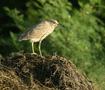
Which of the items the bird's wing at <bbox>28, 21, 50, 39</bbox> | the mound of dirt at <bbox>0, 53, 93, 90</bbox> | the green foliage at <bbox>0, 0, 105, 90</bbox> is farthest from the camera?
the green foliage at <bbox>0, 0, 105, 90</bbox>

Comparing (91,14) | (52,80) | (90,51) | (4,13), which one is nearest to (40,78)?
(52,80)

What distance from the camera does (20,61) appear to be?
34.8 ft

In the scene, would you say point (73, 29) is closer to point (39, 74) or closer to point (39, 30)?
point (39, 30)

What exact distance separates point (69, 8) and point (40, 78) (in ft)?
27.6

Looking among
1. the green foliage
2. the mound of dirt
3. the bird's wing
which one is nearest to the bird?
the bird's wing

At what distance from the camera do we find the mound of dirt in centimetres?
1010

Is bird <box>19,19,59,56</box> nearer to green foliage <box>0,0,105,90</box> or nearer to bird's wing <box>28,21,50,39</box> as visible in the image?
bird's wing <box>28,21,50,39</box>

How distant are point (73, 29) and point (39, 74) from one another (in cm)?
777

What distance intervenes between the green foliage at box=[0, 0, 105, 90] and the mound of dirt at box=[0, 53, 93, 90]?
5.74 m

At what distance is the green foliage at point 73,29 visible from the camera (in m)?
17.4

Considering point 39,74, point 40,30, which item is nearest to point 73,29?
point 40,30

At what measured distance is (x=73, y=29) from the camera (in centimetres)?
1809

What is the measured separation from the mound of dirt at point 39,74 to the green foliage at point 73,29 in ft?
18.8

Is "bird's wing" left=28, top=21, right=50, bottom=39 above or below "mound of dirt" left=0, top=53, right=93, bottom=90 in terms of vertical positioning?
above
